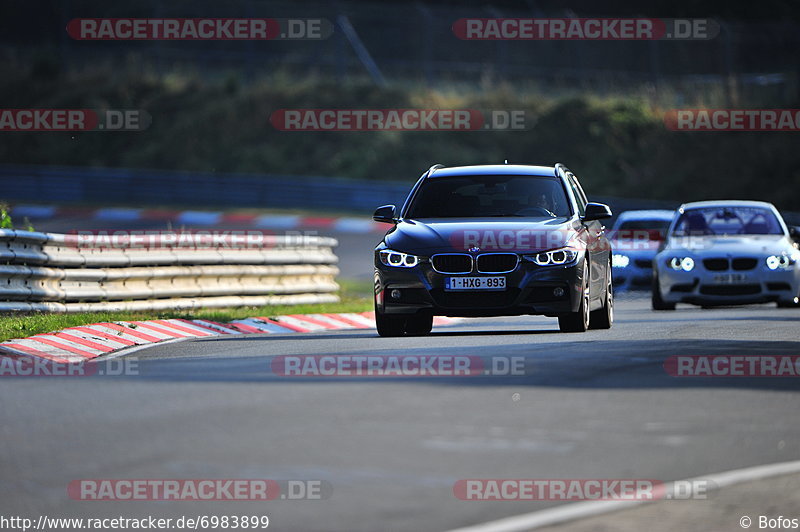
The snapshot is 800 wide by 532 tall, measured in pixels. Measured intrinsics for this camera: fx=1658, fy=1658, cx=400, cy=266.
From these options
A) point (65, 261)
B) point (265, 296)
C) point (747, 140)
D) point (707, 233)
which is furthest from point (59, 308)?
point (747, 140)

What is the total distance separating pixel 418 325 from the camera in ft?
52.3

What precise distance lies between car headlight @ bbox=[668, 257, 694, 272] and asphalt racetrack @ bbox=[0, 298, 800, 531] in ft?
24.6

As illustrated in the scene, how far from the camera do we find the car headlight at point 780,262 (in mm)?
20375

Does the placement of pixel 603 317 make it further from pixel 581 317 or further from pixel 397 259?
pixel 397 259

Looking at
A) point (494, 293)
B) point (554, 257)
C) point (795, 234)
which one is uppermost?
point (795, 234)
